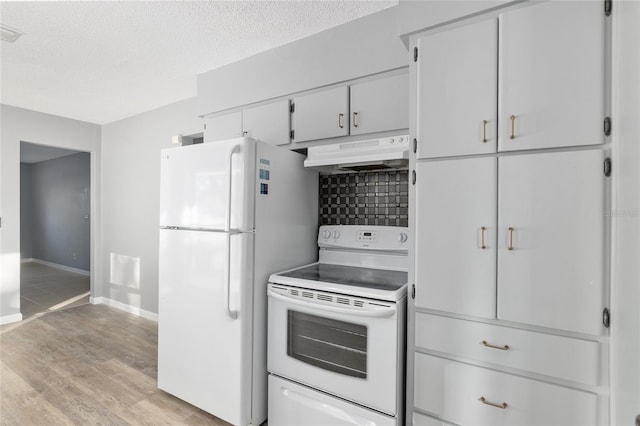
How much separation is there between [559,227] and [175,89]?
11.4ft

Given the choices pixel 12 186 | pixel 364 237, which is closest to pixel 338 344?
pixel 364 237

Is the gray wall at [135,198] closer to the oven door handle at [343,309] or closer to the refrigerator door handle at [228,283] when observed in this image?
the refrigerator door handle at [228,283]

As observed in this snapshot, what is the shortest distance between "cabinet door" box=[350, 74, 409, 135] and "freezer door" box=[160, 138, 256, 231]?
716mm

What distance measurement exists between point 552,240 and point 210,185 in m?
1.75

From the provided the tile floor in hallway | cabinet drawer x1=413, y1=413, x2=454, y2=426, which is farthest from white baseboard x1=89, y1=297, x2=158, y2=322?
cabinet drawer x1=413, y1=413, x2=454, y2=426

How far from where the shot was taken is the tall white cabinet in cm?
126

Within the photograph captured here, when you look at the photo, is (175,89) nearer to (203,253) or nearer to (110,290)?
(203,253)

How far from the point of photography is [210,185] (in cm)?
202

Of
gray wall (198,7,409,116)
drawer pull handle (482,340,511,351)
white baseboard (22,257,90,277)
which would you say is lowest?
white baseboard (22,257,90,277)

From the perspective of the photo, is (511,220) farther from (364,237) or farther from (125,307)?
(125,307)

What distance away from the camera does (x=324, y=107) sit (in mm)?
2311

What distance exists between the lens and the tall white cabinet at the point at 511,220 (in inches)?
49.4

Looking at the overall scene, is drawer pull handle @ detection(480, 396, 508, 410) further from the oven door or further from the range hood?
the range hood

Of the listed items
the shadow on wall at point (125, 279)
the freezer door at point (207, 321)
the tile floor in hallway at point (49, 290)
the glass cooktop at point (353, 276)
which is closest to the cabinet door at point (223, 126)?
the freezer door at point (207, 321)
